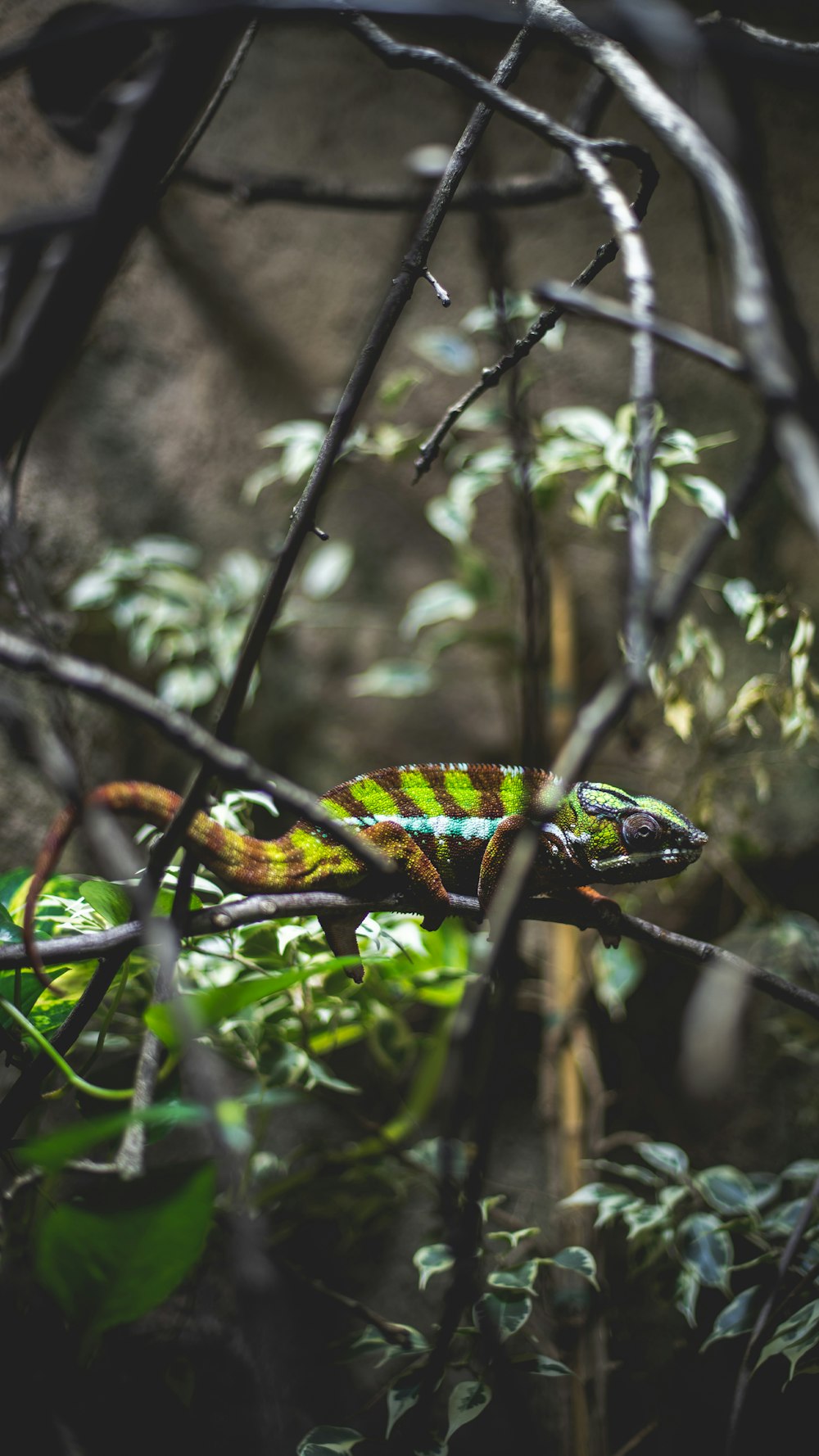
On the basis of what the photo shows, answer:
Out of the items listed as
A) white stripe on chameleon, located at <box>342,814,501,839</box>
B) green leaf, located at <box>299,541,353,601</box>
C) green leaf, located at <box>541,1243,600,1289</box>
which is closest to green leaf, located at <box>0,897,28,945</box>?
white stripe on chameleon, located at <box>342,814,501,839</box>

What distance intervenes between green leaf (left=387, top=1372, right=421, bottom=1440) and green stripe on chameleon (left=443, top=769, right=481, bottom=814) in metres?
0.75

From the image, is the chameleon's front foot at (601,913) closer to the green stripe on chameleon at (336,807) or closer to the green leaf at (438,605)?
the green stripe on chameleon at (336,807)

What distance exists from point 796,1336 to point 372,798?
0.87m

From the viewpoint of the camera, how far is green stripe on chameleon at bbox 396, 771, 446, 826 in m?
1.35

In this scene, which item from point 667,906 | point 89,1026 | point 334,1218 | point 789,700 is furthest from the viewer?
point 667,906

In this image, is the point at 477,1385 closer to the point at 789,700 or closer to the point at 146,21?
the point at 789,700

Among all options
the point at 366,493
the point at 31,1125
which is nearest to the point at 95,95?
the point at 366,493

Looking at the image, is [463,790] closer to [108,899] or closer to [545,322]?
[108,899]

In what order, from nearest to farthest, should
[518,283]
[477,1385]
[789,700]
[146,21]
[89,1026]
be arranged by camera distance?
[146,21]
[477,1385]
[789,700]
[89,1026]
[518,283]

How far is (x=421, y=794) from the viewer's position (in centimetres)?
136

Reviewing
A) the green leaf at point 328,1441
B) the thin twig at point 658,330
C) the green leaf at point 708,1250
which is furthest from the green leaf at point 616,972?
the thin twig at point 658,330

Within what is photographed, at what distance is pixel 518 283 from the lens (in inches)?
93.0

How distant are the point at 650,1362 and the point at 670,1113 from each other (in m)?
0.50

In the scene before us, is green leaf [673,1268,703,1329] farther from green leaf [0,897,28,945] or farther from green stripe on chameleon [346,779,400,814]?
green leaf [0,897,28,945]
